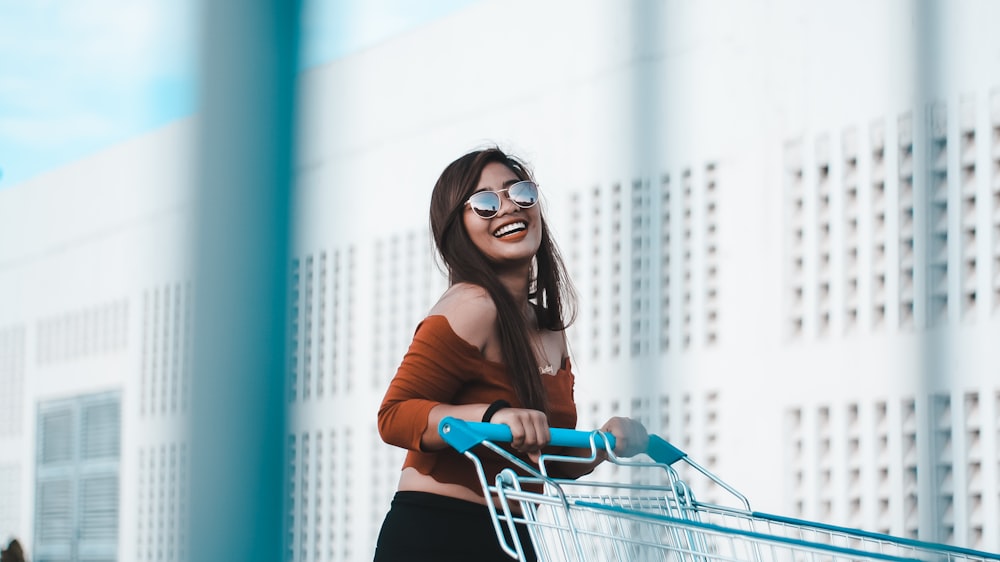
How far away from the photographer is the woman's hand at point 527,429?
1.25 meters

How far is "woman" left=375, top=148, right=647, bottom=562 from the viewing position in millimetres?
1338

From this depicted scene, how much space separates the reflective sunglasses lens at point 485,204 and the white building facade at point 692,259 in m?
5.30

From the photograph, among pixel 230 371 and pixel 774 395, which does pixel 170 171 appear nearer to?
pixel 230 371

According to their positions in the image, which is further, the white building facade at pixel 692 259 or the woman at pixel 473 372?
the white building facade at pixel 692 259

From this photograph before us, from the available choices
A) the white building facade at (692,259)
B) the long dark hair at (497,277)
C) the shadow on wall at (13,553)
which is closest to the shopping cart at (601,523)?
the long dark hair at (497,277)

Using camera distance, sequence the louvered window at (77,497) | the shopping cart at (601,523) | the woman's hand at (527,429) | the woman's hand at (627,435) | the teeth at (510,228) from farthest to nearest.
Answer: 1. the louvered window at (77,497)
2. the teeth at (510,228)
3. the woman's hand at (627,435)
4. the woman's hand at (527,429)
5. the shopping cart at (601,523)

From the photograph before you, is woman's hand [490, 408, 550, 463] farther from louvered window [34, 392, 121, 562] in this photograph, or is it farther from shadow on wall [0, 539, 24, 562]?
louvered window [34, 392, 121, 562]

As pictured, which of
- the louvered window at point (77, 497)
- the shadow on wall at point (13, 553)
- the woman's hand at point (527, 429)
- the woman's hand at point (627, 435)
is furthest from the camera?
the louvered window at point (77, 497)

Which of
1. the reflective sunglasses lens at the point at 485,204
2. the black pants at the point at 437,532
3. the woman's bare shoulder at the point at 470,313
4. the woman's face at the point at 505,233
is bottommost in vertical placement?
the black pants at the point at 437,532

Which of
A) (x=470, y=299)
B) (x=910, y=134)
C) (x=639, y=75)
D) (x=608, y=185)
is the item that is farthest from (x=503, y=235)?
(x=608, y=185)

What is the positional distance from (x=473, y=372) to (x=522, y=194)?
225 millimetres

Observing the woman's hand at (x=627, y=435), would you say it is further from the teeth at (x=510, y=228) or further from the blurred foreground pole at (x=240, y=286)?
the blurred foreground pole at (x=240, y=286)

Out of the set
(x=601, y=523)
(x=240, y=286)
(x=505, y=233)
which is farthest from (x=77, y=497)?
(x=601, y=523)

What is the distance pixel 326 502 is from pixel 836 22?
714 centimetres
